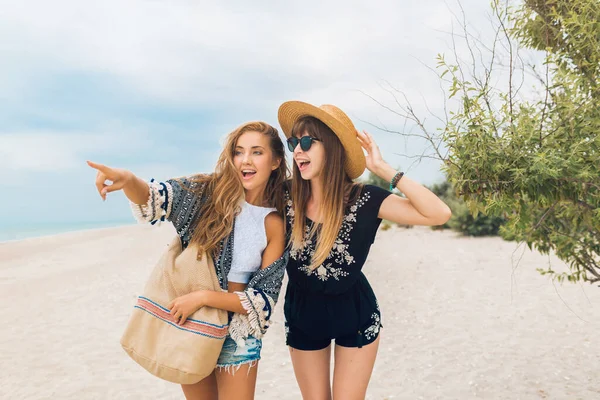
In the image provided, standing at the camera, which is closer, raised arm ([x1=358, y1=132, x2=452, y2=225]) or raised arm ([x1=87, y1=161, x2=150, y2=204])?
raised arm ([x1=87, y1=161, x2=150, y2=204])

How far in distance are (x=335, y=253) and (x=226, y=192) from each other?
2.48 ft

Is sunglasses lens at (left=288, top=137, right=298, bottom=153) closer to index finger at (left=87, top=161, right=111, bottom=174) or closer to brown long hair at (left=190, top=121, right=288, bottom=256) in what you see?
brown long hair at (left=190, top=121, right=288, bottom=256)

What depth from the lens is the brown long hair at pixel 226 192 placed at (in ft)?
9.06

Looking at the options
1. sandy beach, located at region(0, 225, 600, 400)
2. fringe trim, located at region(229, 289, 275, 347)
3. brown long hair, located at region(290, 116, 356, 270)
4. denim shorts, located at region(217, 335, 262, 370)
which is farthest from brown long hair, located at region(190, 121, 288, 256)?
sandy beach, located at region(0, 225, 600, 400)

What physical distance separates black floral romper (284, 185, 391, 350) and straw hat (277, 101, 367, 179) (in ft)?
0.47

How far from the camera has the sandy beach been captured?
249 inches

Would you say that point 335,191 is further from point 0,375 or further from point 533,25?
point 0,375

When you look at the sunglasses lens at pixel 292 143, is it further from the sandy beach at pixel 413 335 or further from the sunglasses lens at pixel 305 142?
the sandy beach at pixel 413 335

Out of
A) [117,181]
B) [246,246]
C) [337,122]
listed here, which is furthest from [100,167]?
[337,122]

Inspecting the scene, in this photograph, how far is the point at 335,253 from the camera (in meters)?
3.06

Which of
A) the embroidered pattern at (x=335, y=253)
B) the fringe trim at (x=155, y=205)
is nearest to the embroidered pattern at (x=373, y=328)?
the embroidered pattern at (x=335, y=253)

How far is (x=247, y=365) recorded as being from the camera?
275 cm

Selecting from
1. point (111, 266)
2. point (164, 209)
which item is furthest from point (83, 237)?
point (164, 209)

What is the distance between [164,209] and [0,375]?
20.0ft
